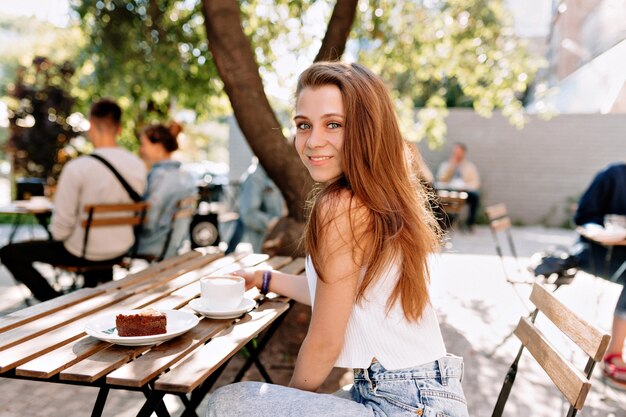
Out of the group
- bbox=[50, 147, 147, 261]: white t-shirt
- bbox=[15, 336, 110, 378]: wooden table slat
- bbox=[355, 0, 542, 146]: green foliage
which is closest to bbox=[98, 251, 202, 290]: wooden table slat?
bbox=[15, 336, 110, 378]: wooden table slat

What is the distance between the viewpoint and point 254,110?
150 inches

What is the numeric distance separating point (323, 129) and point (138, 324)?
0.78 meters

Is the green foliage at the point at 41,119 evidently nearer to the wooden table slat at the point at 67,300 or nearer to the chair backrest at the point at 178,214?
the chair backrest at the point at 178,214

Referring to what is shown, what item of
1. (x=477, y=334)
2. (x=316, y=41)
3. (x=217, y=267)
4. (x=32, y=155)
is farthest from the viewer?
(x=32, y=155)

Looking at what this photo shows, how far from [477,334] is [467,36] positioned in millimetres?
4330

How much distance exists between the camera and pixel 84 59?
753 cm

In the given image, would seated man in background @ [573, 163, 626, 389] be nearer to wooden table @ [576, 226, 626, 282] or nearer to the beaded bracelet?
wooden table @ [576, 226, 626, 282]

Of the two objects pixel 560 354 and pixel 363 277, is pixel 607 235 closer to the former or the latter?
pixel 560 354

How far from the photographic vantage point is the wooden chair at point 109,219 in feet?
14.1

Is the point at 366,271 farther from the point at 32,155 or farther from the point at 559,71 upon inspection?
the point at 559,71

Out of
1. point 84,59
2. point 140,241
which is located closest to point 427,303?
point 140,241

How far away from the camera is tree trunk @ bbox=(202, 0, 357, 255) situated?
3676mm

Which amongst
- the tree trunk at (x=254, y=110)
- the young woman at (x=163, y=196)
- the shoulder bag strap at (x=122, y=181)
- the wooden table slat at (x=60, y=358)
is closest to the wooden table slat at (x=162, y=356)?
the wooden table slat at (x=60, y=358)

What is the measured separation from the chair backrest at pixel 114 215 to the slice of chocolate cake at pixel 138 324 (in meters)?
2.76
